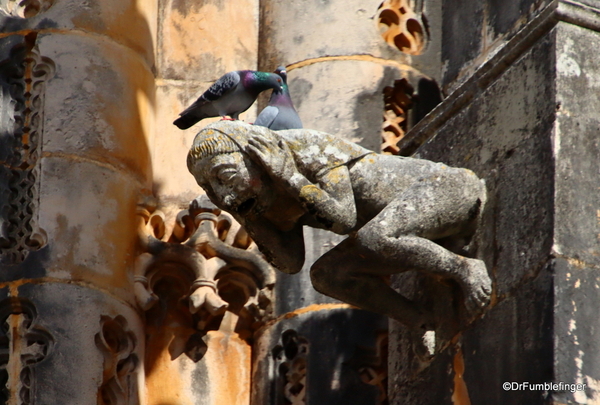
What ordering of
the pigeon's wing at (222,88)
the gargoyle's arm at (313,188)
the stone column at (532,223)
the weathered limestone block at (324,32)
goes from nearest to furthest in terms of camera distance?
the stone column at (532,223), the gargoyle's arm at (313,188), the pigeon's wing at (222,88), the weathered limestone block at (324,32)

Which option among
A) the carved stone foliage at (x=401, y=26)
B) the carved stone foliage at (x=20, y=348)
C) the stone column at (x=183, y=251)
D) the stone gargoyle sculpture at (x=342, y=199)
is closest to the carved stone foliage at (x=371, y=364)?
the stone column at (x=183, y=251)

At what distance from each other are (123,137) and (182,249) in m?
0.63

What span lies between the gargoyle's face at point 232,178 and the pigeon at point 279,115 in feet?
2.14

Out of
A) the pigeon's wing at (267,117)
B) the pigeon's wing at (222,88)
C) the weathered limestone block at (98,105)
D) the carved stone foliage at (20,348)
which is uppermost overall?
the weathered limestone block at (98,105)

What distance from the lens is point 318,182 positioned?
6781 millimetres

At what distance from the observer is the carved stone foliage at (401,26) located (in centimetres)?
878

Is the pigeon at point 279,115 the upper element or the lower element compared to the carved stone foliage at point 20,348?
upper

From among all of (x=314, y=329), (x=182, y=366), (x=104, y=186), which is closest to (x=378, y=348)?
(x=314, y=329)

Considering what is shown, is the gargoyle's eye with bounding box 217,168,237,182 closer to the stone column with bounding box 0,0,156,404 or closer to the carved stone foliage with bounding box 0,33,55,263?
the stone column with bounding box 0,0,156,404

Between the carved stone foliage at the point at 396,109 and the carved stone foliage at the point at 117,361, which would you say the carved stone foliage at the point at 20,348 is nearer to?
the carved stone foliage at the point at 117,361

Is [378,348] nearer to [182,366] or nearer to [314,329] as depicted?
[314,329]

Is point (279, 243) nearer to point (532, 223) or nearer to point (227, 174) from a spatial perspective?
point (227, 174)

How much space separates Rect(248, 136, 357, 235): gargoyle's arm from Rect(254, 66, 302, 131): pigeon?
0.63 meters

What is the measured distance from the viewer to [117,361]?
25.8 feet
